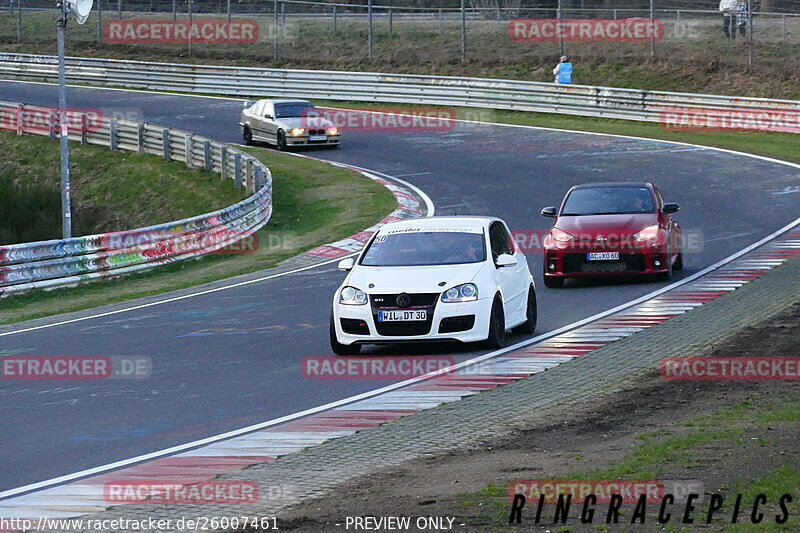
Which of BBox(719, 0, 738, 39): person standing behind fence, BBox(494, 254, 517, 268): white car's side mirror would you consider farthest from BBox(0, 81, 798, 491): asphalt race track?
BBox(719, 0, 738, 39): person standing behind fence

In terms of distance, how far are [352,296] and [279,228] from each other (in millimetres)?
14015

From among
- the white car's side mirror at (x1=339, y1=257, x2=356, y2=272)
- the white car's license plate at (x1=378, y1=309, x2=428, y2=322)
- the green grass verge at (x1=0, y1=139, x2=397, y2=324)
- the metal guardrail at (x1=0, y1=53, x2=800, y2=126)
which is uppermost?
the metal guardrail at (x1=0, y1=53, x2=800, y2=126)

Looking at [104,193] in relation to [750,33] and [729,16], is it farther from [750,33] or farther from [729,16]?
[729,16]

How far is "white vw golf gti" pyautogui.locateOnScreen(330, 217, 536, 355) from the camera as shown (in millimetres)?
13461

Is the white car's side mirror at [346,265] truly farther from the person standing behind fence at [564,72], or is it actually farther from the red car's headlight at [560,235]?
the person standing behind fence at [564,72]

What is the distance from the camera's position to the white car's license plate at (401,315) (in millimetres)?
13438

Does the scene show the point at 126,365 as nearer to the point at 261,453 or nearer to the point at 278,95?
the point at 261,453

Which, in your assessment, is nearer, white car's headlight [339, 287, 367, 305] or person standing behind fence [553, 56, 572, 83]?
white car's headlight [339, 287, 367, 305]

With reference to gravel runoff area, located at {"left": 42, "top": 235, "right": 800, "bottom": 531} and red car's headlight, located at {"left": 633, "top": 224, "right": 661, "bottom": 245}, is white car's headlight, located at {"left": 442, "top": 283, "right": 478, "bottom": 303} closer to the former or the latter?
gravel runoff area, located at {"left": 42, "top": 235, "right": 800, "bottom": 531}

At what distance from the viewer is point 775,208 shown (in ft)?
82.1

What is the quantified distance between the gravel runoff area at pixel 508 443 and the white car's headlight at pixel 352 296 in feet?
7.48

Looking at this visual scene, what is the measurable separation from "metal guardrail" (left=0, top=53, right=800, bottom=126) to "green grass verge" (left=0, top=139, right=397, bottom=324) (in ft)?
28.5

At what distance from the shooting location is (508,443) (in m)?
9.42

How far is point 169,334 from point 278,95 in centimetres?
3413
